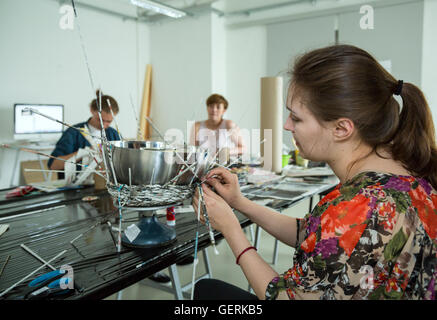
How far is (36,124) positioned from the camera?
433 cm

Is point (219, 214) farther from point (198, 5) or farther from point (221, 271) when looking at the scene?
point (198, 5)

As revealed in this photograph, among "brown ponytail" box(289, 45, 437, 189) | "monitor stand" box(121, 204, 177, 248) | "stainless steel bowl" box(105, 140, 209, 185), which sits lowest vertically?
"monitor stand" box(121, 204, 177, 248)

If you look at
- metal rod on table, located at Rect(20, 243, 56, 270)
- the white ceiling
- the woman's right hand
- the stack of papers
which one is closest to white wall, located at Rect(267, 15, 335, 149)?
the white ceiling

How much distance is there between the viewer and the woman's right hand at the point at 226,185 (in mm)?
1071

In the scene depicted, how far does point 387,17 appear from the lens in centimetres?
433

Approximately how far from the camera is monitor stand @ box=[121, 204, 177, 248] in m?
0.99

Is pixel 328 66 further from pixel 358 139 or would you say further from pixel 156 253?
pixel 156 253

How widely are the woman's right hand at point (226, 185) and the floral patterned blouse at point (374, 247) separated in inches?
16.6

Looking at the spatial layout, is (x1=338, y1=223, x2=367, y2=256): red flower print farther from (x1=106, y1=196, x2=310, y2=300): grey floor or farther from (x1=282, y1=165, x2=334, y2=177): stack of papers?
(x1=282, y1=165, x2=334, y2=177): stack of papers

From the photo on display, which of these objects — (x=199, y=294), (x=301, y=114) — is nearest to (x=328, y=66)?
(x=301, y=114)

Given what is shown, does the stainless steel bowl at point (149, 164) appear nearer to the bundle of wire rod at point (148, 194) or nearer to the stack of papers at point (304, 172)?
the bundle of wire rod at point (148, 194)

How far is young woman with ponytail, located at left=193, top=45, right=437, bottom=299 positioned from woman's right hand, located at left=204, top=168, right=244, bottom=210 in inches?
7.0
